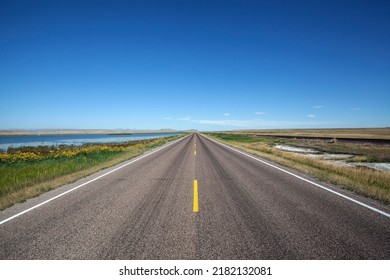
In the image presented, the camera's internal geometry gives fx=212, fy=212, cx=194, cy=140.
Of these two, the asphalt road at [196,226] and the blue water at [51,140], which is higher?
the asphalt road at [196,226]

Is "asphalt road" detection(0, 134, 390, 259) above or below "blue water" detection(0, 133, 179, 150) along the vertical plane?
above

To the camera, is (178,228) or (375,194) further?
(375,194)

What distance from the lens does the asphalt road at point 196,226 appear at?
10.9 feet

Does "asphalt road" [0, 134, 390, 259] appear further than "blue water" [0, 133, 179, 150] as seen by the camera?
No

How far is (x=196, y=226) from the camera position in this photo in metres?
4.27

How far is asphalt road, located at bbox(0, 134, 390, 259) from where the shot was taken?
3336 millimetres

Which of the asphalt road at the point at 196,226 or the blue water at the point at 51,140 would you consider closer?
the asphalt road at the point at 196,226

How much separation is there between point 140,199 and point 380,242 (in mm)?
5354

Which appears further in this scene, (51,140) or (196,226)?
(51,140)

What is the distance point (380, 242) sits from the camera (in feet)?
11.6

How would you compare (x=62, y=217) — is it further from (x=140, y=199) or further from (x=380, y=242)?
(x=380, y=242)

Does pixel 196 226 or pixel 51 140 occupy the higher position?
pixel 196 226
